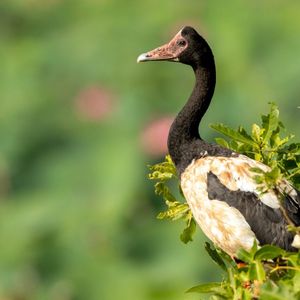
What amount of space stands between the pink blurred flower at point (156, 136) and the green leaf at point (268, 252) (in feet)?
24.6

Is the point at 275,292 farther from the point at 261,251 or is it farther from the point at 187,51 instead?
the point at 187,51

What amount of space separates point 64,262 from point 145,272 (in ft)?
2.17

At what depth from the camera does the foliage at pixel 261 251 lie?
3.92 metres

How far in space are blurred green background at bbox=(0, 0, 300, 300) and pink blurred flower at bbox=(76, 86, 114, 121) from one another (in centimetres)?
1

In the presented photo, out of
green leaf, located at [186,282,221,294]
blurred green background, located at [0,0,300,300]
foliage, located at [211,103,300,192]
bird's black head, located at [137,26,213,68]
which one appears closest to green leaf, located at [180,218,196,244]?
foliage, located at [211,103,300,192]

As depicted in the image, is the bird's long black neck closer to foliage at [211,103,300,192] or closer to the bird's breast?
the bird's breast

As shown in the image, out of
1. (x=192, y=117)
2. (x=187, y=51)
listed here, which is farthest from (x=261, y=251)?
(x=187, y=51)

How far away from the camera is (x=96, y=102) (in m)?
13.0

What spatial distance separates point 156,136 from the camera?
39.2 feet

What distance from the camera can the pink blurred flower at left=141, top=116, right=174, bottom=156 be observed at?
1168cm

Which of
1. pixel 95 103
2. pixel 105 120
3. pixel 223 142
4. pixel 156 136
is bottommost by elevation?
pixel 223 142

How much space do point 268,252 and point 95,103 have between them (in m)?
9.04

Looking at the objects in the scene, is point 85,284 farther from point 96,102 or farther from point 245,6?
point 245,6

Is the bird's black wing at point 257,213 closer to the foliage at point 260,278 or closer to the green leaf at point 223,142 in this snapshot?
the green leaf at point 223,142
